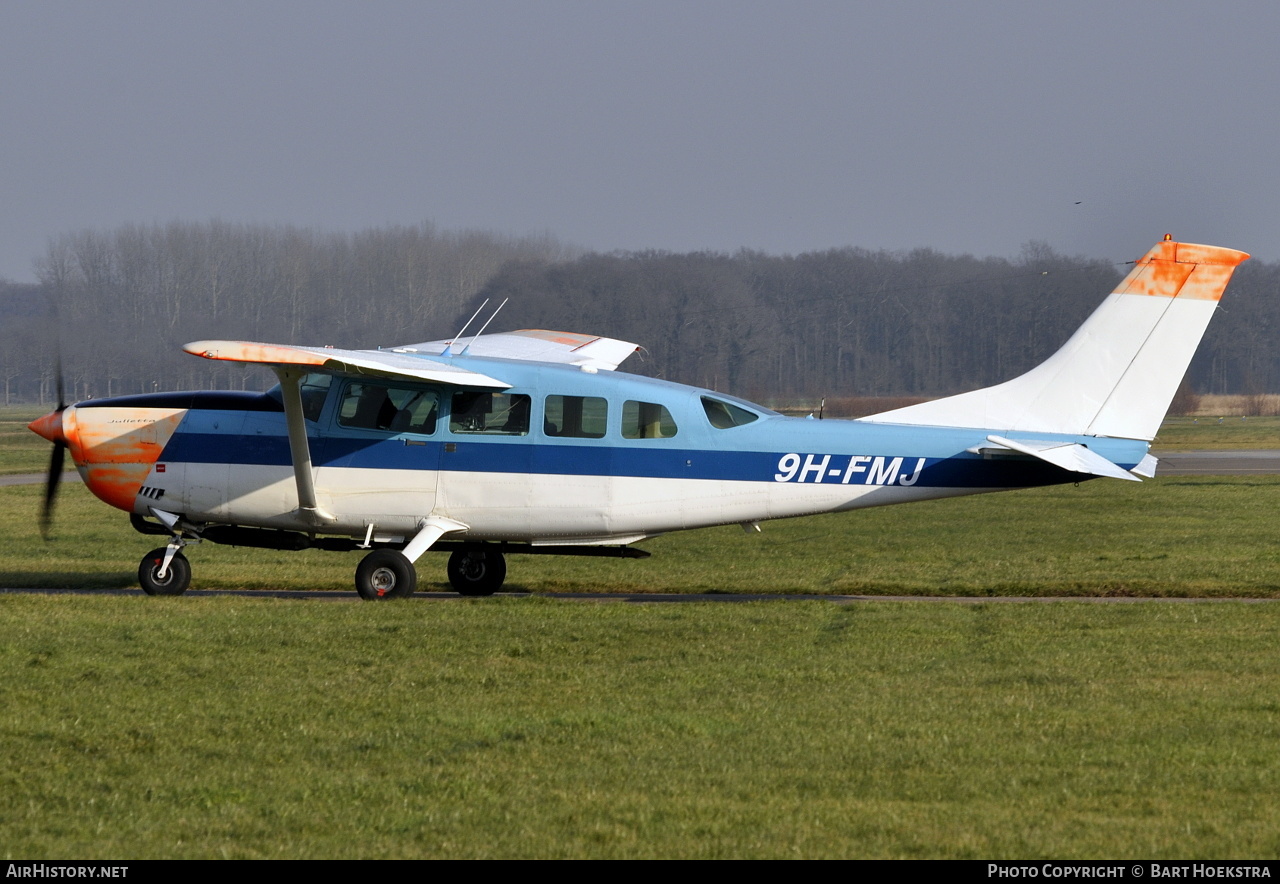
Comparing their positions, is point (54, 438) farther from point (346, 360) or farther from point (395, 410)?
point (346, 360)

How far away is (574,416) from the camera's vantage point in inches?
564

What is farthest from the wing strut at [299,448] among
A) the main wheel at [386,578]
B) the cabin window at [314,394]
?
the main wheel at [386,578]

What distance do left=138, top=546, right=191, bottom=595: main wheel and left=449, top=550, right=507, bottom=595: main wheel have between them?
9.87 feet

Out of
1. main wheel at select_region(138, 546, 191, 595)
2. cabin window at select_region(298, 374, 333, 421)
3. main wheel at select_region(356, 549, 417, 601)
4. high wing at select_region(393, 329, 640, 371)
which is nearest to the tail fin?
high wing at select_region(393, 329, 640, 371)

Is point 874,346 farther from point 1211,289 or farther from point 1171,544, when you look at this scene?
point 1211,289

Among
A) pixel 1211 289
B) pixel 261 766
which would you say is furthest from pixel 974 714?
pixel 1211 289

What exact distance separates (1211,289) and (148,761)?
36.7ft

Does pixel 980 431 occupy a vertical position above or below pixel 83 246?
below

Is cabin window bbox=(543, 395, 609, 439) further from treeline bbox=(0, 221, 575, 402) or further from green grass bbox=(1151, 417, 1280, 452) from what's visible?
green grass bbox=(1151, 417, 1280, 452)

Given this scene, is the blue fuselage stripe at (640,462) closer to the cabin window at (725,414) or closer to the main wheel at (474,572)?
the cabin window at (725,414)

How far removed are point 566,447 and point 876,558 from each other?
6.66 m

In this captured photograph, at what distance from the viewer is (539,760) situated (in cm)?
739

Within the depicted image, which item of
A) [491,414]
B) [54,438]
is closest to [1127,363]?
[491,414]

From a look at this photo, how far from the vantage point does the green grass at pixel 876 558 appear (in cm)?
1641
